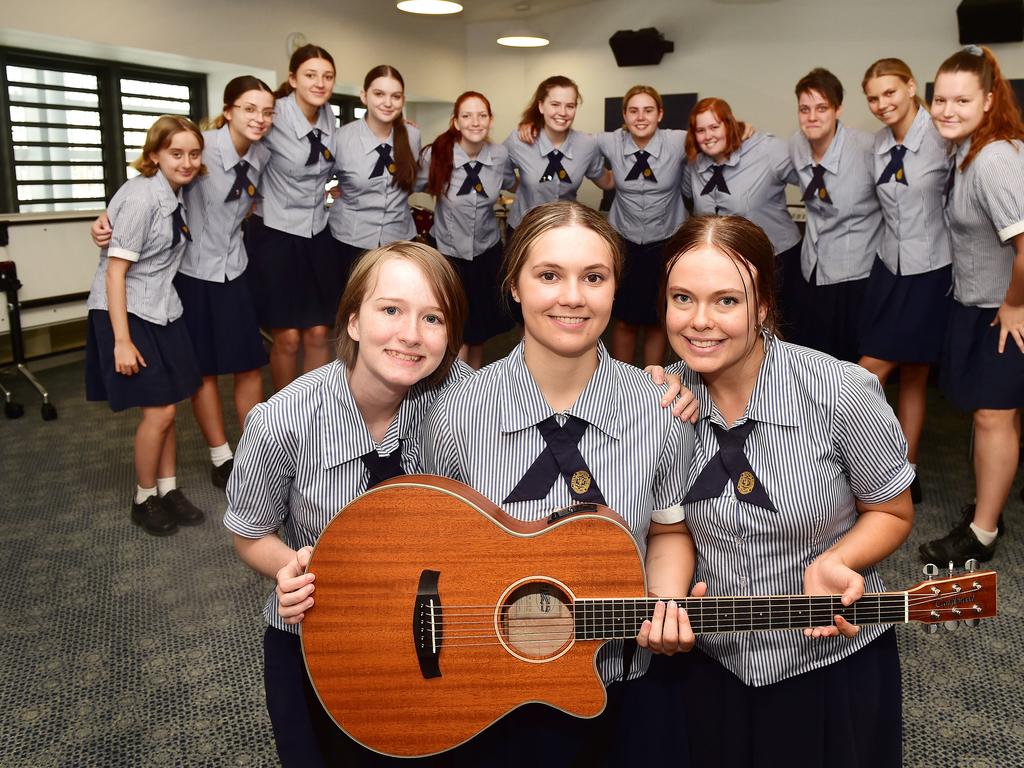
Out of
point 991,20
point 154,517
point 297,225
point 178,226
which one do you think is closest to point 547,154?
point 297,225

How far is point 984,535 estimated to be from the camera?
3.12 meters

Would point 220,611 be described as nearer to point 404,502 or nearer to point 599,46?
point 404,502

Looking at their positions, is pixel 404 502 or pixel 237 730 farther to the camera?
pixel 237 730

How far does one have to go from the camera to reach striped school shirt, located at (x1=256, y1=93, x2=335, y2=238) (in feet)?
13.0

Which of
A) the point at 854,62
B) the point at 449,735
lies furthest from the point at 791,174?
the point at 854,62

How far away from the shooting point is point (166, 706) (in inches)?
89.7

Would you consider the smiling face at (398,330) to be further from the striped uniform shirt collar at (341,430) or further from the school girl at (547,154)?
the school girl at (547,154)

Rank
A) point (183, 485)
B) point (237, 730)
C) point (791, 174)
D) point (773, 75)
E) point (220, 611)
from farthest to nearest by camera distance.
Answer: point (773, 75) < point (791, 174) < point (183, 485) < point (220, 611) < point (237, 730)

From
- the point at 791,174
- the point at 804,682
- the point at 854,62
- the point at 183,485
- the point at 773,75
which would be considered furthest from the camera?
the point at 773,75

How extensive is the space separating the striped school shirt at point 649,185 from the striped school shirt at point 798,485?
127 inches

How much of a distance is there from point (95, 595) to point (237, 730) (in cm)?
95

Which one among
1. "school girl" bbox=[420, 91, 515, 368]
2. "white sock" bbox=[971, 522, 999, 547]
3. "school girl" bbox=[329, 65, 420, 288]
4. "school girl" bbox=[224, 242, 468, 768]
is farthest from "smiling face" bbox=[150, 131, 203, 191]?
"white sock" bbox=[971, 522, 999, 547]

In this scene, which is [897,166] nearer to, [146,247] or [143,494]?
[146,247]

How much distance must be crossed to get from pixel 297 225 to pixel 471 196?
87cm
